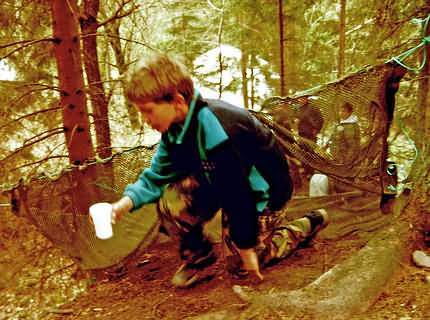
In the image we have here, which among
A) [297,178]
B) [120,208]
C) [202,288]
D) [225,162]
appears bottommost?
[202,288]

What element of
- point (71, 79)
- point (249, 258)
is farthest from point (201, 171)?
point (71, 79)

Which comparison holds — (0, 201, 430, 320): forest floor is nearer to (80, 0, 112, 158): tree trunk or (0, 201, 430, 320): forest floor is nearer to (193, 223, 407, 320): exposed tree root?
(193, 223, 407, 320): exposed tree root

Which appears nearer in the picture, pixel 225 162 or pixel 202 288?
pixel 225 162

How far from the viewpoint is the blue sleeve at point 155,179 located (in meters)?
1.88

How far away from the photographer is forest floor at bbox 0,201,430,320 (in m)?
1.82

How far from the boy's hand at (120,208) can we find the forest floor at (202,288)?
710 millimetres

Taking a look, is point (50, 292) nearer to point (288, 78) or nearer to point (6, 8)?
point (6, 8)

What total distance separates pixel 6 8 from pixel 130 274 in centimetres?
312

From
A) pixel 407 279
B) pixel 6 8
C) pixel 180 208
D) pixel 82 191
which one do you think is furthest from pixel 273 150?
pixel 6 8

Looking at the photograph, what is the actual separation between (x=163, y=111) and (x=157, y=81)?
0.41 feet

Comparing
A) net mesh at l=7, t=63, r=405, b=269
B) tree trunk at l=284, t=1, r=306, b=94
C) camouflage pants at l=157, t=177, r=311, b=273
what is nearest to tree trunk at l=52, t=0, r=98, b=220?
net mesh at l=7, t=63, r=405, b=269

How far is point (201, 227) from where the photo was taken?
2.16m

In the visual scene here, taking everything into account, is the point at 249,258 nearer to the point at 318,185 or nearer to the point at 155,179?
the point at 155,179

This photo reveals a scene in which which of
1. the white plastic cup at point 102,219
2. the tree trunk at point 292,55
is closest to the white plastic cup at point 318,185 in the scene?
the white plastic cup at point 102,219
